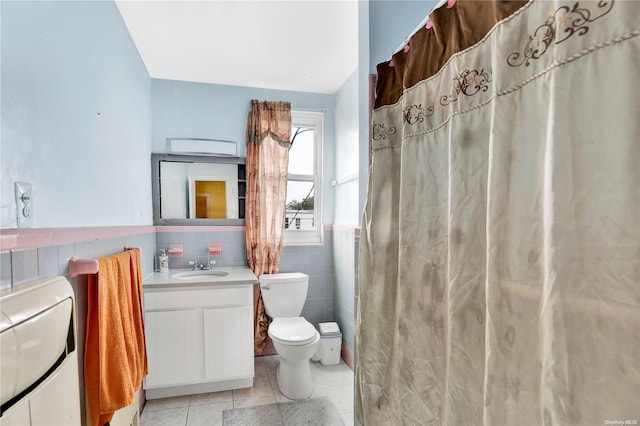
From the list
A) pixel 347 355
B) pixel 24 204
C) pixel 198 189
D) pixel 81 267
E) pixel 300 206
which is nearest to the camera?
pixel 24 204

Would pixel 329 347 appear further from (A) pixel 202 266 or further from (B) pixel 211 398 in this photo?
(A) pixel 202 266

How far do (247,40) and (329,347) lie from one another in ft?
8.27

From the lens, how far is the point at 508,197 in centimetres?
60

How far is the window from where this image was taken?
2.97m

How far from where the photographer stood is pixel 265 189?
2.75 m

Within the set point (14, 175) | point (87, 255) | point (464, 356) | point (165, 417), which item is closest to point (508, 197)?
point (464, 356)

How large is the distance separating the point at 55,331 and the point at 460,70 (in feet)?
4.01

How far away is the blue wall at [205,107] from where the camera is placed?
8.55ft

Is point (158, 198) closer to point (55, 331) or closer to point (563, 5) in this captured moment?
point (55, 331)

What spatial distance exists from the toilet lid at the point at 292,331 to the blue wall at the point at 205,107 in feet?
5.12

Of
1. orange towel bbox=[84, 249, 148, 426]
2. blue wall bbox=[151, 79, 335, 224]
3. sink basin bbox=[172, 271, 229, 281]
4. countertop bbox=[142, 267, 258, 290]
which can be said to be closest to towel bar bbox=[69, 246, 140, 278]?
orange towel bbox=[84, 249, 148, 426]

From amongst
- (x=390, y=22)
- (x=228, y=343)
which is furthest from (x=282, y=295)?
(x=390, y=22)

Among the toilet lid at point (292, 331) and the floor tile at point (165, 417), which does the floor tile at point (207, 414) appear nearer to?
the floor tile at point (165, 417)

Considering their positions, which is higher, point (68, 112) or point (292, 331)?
point (68, 112)
